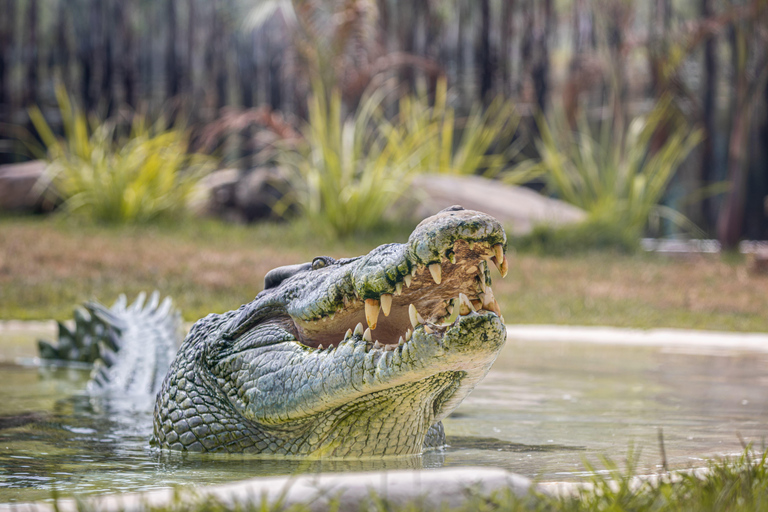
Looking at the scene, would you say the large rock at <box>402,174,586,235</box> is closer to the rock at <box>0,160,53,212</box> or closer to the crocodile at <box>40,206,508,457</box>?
the rock at <box>0,160,53,212</box>

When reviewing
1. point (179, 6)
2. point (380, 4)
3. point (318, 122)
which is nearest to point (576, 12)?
point (380, 4)

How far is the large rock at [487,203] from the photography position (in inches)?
426

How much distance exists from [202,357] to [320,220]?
8.02 meters

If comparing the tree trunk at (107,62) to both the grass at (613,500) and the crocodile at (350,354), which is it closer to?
the crocodile at (350,354)

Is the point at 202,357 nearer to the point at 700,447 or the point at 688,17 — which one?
the point at 700,447

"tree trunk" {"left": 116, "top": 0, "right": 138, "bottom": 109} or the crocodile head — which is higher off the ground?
"tree trunk" {"left": 116, "top": 0, "right": 138, "bottom": 109}

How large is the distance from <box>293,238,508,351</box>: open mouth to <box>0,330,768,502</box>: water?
386mm

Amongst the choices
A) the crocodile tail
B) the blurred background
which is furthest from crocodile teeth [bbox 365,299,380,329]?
the blurred background

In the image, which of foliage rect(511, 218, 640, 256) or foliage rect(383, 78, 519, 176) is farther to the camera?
foliage rect(383, 78, 519, 176)

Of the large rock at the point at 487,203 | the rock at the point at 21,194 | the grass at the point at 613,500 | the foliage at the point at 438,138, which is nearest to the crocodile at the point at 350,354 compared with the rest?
the grass at the point at 613,500

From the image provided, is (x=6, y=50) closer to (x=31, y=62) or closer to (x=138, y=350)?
(x=31, y=62)

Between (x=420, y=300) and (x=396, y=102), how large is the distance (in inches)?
581

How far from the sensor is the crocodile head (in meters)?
2.09

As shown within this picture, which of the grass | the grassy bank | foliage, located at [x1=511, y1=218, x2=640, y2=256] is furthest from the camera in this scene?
foliage, located at [x1=511, y1=218, x2=640, y2=256]
